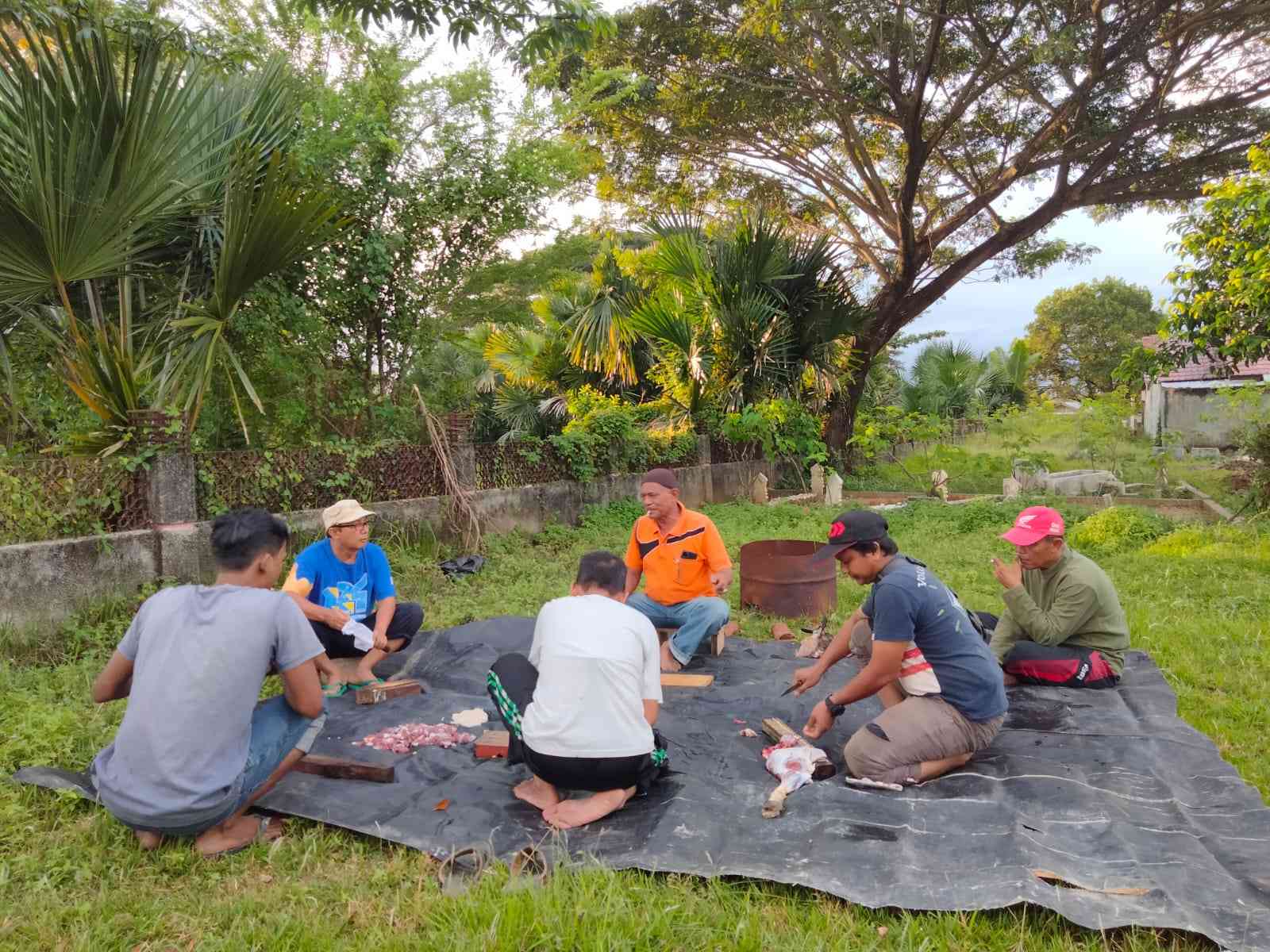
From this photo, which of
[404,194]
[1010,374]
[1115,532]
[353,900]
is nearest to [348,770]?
[353,900]

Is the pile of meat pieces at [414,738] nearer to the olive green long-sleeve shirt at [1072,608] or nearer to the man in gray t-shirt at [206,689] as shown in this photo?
the man in gray t-shirt at [206,689]

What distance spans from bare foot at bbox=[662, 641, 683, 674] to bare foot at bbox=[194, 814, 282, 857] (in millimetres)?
2514

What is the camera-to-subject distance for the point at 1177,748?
11.6ft

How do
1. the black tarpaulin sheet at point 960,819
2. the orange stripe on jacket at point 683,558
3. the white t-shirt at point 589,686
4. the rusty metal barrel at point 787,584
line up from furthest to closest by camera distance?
the rusty metal barrel at point 787,584 → the orange stripe on jacket at point 683,558 → the white t-shirt at point 589,686 → the black tarpaulin sheet at point 960,819

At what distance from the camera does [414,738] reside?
12.9ft

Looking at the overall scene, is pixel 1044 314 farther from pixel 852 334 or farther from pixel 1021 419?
pixel 852 334

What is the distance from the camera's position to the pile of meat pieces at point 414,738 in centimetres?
385

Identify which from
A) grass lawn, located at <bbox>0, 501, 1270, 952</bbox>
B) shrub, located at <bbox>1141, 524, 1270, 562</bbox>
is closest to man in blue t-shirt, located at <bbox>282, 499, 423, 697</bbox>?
grass lawn, located at <bbox>0, 501, 1270, 952</bbox>

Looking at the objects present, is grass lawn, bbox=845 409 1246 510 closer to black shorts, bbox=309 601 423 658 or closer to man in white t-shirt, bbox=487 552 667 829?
black shorts, bbox=309 601 423 658

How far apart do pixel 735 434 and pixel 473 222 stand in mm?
5468

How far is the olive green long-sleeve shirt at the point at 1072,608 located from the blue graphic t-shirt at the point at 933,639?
0.89 m

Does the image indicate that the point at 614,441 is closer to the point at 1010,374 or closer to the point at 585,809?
the point at 585,809

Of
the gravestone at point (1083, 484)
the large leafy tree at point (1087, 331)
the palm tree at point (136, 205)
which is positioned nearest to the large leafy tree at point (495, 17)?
the palm tree at point (136, 205)

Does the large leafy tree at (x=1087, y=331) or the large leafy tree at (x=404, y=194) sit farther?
the large leafy tree at (x=1087, y=331)
